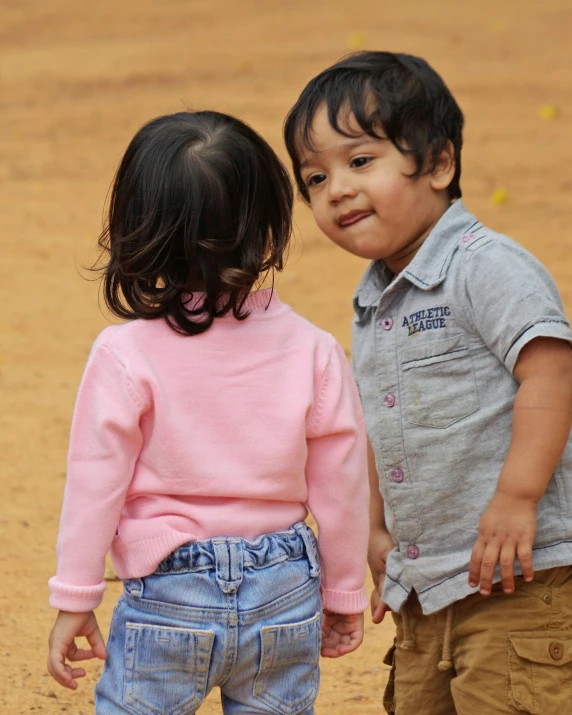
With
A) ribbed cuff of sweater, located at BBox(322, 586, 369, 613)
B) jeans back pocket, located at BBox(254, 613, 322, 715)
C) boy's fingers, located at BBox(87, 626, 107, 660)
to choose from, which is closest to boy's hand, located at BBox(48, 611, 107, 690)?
boy's fingers, located at BBox(87, 626, 107, 660)

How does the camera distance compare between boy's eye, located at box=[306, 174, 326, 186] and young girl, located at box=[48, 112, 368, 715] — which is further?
boy's eye, located at box=[306, 174, 326, 186]

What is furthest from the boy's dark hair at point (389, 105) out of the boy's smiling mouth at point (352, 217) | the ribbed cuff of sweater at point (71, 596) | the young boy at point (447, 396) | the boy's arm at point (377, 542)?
the ribbed cuff of sweater at point (71, 596)

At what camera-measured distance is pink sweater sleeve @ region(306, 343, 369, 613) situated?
207cm

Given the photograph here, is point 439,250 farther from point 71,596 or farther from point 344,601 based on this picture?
point 71,596

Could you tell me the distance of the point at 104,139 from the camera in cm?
1011

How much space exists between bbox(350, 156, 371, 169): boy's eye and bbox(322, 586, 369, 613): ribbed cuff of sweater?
0.84 m

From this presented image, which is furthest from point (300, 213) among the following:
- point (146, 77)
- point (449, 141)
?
point (449, 141)

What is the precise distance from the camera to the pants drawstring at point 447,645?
7.82 feet

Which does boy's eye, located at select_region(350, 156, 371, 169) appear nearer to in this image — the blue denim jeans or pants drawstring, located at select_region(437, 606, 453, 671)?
the blue denim jeans

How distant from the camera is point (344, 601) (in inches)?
86.4

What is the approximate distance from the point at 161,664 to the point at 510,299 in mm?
901

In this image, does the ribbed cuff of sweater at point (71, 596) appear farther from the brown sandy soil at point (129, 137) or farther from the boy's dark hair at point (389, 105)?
the brown sandy soil at point (129, 137)

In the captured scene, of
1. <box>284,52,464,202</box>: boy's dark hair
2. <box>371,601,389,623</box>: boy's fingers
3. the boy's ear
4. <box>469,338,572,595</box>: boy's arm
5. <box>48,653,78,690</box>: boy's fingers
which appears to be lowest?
<box>371,601,389,623</box>: boy's fingers

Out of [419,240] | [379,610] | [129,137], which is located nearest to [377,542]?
[379,610]
